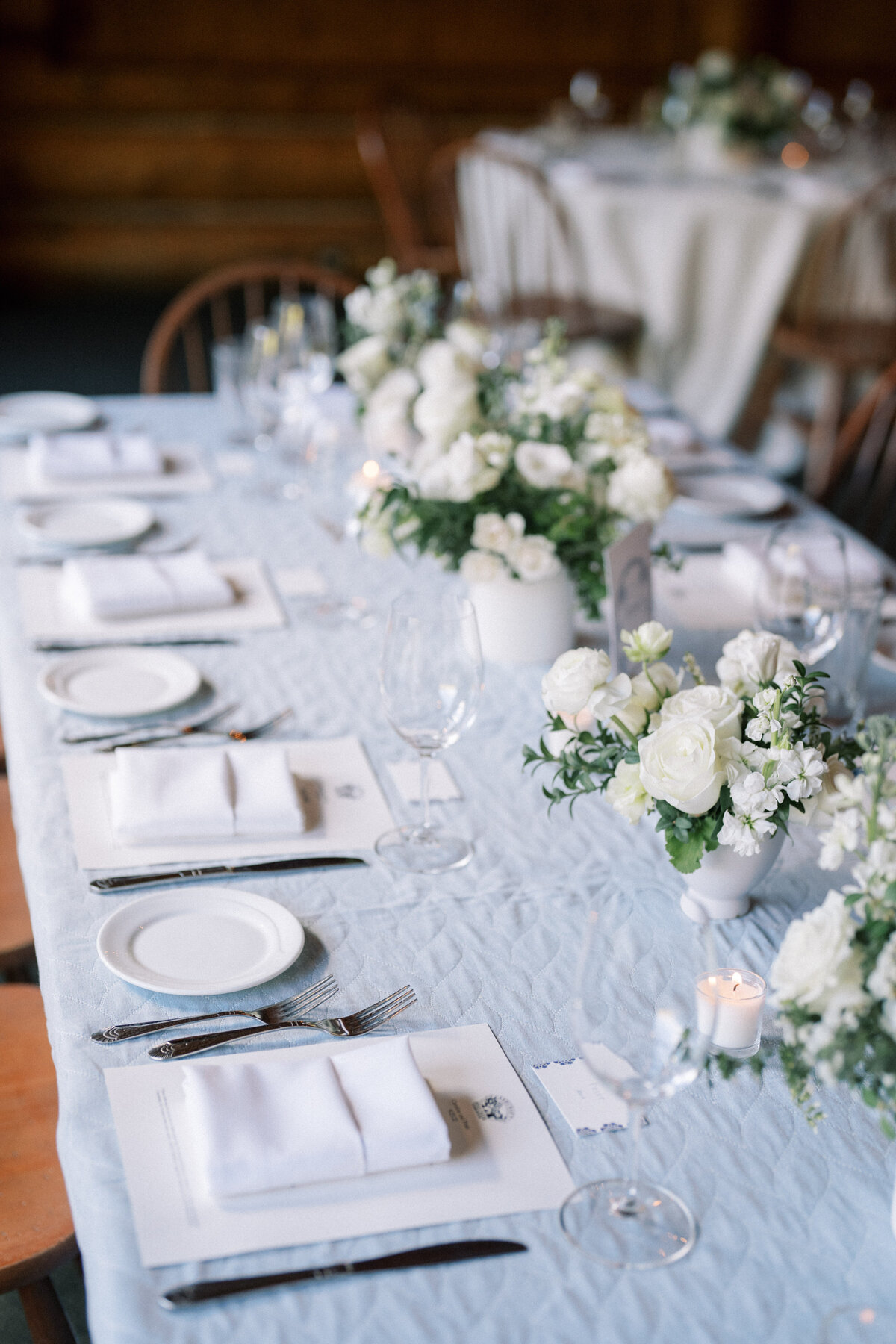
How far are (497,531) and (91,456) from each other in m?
0.95

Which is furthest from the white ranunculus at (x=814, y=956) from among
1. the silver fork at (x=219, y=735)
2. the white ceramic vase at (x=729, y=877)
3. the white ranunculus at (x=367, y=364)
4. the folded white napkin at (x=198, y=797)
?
the white ranunculus at (x=367, y=364)

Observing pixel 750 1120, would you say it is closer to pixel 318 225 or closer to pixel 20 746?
pixel 20 746

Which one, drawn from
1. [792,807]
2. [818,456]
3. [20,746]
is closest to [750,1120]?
[792,807]

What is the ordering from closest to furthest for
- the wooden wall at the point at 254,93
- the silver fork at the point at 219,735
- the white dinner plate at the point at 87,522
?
1. the silver fork at the point at 219,735
2. the white dinner plate at the point at 87,522
3. the wooden wall at the point at 254,93

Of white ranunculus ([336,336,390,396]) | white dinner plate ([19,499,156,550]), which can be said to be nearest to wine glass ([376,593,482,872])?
white dinner plate ([19,499,156,550])

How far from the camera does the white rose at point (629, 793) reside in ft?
3.35

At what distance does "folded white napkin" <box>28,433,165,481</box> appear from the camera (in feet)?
6.88

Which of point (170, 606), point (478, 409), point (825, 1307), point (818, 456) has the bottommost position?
point (818, 456)

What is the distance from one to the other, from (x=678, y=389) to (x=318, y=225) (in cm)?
300

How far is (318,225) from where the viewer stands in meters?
6.80

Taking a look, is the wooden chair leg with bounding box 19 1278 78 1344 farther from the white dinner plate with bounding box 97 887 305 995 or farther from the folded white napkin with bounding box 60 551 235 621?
the folded white napkin with bounding box 60 551 235 621

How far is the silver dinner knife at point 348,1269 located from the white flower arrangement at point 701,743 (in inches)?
13.4

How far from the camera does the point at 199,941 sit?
1.06 meters

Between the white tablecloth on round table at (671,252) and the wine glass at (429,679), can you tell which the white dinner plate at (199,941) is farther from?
the white tablecloth on round table at (671,252)
